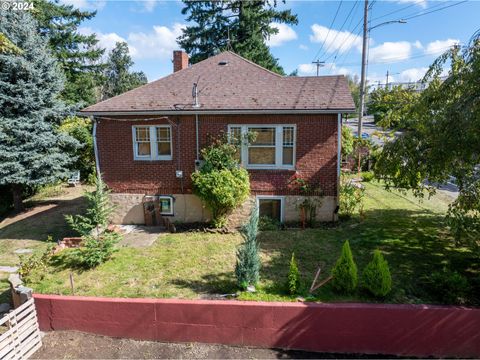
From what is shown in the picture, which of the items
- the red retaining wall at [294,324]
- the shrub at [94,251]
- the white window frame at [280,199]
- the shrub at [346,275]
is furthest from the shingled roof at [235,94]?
the red retaining wall at [294,324]

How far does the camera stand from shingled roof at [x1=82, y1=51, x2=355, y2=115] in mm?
9983

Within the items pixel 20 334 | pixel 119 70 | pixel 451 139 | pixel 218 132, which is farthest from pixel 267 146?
pixel 119 70

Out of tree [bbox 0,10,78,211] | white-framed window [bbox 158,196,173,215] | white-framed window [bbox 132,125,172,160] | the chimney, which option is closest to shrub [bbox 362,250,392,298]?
white-framed window [bbox 158,196,173,215]

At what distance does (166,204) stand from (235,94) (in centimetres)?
453

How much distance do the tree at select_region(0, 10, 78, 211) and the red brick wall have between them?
3.93m

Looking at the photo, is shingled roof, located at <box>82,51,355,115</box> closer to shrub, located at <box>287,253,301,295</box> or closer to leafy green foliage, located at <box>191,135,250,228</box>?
leafy green foliage, located at <box>191,135,250,228</box>

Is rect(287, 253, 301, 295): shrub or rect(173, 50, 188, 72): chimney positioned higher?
rect(173, 50, 188, 72): chimney

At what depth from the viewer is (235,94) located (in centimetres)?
1085

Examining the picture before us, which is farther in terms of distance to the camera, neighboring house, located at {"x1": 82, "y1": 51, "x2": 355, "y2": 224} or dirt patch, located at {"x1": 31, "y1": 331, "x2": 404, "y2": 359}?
neighboring house, located at {"x1": 82, "y1": 51, "x2": 355, "y2": 224}

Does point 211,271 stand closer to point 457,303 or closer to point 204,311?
point 204,311

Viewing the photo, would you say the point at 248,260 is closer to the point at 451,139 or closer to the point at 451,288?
the point at 451,288

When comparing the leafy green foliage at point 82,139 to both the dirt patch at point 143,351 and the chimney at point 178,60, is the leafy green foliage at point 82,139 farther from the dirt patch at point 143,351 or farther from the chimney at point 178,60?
the dirt patch at point 143,351

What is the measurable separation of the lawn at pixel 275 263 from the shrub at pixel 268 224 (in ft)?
1.73

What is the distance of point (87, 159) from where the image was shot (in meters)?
18.2
